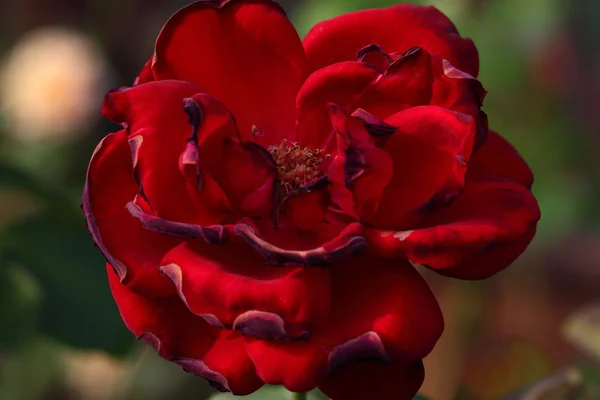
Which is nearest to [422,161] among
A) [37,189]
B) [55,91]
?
[37,189]

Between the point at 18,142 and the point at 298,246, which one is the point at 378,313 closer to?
the point at 298,246

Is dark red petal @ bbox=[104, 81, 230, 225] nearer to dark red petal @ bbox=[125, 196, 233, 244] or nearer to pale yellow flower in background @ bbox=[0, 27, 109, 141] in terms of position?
dark red petal @ bbox=[125, 196, 233, 244]

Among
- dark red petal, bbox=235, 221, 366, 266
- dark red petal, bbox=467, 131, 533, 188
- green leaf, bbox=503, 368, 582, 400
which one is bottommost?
green leaf, bbox=503, 368, 582, 400

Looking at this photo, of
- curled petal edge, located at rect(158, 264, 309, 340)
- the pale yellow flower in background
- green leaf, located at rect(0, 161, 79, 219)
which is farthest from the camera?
the pale yellow flower in background

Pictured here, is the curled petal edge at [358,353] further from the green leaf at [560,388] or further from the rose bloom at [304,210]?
the green leaf at [560,388]

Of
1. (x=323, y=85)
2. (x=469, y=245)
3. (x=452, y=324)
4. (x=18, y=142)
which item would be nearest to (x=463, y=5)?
(x=452, y=324)

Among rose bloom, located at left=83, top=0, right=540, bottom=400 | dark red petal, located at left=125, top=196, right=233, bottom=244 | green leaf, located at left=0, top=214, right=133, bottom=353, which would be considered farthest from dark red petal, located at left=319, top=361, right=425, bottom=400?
green leaf, located at left=0, top=214, right=133, bottom=353

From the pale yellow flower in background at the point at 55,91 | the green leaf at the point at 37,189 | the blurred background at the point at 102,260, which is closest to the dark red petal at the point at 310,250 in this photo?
the blurred background at the point at 102,260
